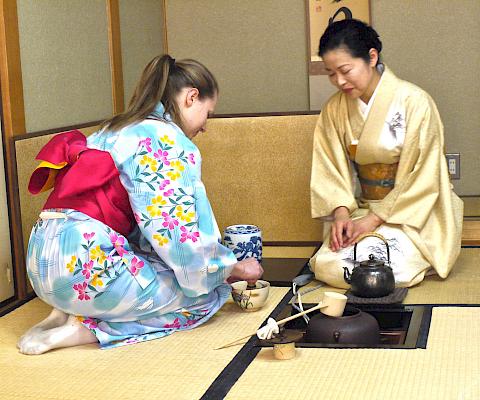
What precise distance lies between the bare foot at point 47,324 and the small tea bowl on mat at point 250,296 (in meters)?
0.68

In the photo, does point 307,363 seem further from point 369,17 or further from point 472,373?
point 369,17

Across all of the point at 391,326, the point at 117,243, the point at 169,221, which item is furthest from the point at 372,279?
the point at 117,243

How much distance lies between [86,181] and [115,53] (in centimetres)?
195

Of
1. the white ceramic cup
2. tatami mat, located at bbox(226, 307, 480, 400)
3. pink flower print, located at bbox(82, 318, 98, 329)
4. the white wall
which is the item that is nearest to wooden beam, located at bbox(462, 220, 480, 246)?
tatami mat, located at bbox(226, 307, 480, 400)

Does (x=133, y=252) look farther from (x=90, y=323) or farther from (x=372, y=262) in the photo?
(x=372, y=262)

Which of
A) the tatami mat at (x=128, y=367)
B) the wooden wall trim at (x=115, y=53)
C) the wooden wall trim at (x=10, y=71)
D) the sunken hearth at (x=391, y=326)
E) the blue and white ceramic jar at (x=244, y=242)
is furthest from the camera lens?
the wooden wall trim at (x=115, y=53)

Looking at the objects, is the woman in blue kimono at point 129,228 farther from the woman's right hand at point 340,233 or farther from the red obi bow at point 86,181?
the woman's right hand at point 340,233

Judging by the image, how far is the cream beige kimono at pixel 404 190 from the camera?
3924 millimetres

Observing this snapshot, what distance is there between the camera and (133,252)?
323 cm

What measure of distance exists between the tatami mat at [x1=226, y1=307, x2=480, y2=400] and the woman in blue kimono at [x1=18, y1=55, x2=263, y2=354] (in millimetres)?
457

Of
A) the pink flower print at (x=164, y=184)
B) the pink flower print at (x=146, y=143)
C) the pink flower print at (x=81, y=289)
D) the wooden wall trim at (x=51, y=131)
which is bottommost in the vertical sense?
the pink flower print at (x=81, y=289)

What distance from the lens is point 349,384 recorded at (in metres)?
2.62

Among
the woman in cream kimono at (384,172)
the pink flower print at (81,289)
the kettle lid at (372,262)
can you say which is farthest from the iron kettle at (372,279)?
the pink flower print at (81,289)

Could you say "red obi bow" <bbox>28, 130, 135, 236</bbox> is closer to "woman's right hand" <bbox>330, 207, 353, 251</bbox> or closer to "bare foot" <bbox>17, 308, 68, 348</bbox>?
"bare foot" <bbox>17, 308, 68, 348</bbox>
